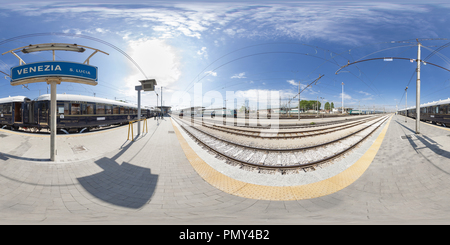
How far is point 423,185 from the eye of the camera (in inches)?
162

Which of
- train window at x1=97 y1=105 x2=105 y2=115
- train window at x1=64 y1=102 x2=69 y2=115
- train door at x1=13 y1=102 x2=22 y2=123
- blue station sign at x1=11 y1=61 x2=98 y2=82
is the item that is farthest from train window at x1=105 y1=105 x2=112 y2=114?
blue station sign at x1=11 y1=61 x2=98 y2=82

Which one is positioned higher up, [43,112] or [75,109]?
[75,109]

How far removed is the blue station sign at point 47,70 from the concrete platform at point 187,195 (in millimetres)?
2616

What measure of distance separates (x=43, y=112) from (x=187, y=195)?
39.5ft

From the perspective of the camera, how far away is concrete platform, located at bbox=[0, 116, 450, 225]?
2.81 metres

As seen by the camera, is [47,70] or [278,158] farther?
[278,158]

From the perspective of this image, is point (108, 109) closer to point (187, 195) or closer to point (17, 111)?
point (17, 111)

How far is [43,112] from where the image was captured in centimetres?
959

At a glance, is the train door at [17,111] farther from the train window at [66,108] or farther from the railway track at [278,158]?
the railway track at [278,158]

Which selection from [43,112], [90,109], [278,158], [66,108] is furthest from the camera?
[90,109]

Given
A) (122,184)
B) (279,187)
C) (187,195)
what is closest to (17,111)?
(122,184)

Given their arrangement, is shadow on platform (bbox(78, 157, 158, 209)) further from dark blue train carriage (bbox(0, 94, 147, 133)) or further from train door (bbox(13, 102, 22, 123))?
train door (bbox(13, 102, 22, 123))

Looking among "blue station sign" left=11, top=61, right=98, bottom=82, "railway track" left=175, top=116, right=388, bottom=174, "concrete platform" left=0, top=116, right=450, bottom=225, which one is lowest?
"concrete platform" left=0, top=116, right=450, bottom=225

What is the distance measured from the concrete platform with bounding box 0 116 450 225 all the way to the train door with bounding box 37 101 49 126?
5.45 m
